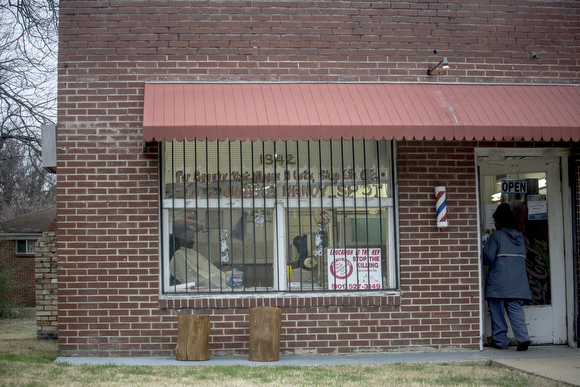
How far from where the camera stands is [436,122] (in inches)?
243

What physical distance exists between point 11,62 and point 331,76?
11.2m

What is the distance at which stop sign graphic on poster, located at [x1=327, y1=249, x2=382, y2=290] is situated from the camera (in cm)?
677

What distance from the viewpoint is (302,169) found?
685cm

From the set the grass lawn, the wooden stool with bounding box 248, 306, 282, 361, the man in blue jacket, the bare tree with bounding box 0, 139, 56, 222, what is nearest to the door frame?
the man in blue jacket

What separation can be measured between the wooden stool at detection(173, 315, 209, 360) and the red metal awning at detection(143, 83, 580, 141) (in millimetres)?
1913

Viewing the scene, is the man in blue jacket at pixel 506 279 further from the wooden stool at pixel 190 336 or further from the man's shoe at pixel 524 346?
the wooden stool at pixel 190 336

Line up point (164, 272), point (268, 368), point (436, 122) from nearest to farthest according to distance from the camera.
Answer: point (268, 368), point (436, 122), point (164, 272)

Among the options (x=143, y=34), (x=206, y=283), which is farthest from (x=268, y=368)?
(x=143, y=34)

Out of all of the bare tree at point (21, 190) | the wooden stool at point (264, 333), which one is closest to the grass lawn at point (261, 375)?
the wooden stool at point (264, 333)

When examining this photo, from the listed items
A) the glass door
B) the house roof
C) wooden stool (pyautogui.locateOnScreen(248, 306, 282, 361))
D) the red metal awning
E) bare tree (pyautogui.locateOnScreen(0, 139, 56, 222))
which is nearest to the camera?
the red metal awning

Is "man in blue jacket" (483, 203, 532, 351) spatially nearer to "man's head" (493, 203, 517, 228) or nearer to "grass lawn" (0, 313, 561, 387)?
"man's head" (493, 203, 517, 228)

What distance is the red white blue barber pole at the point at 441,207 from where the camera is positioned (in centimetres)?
664

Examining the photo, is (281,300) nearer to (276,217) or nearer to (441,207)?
(276,217)

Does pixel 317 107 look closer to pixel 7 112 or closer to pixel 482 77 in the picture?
pixel 482 77
